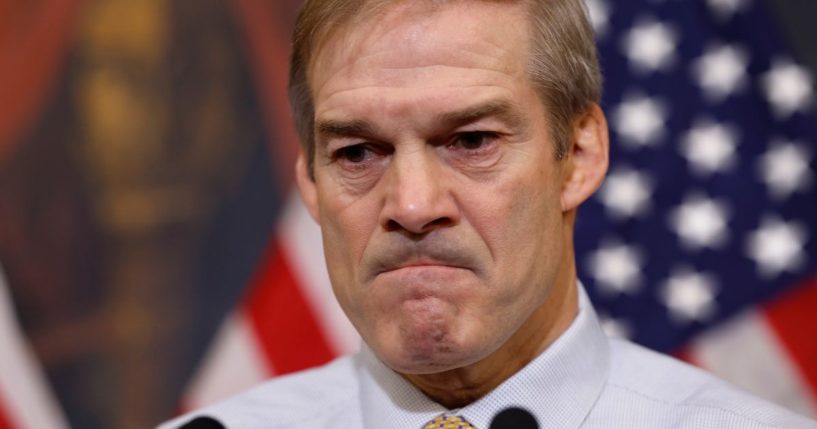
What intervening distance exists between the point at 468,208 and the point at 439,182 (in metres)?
0.06

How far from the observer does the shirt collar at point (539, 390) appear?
5.32ft

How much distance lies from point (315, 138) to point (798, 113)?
1523 mm

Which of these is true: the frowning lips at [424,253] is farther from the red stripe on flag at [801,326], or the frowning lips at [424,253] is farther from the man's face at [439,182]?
the red stripe on flag at [801,326]

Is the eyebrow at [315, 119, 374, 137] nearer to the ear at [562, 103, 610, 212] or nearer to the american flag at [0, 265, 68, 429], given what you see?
the ear at [562, 103, 610, 212]

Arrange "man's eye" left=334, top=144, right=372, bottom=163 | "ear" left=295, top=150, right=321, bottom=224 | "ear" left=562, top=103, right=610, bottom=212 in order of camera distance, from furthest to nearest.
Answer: "ear" left=295, top=150, right=321, bottom=224
"ear" left=562, top=103, right=610, bottom=212
"man's eye" left=334, top=144, right=372, bottom=163

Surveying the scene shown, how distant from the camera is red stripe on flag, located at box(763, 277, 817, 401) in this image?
2.63 metres

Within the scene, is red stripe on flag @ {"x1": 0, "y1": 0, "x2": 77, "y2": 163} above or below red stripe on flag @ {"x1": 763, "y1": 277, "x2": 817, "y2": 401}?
above

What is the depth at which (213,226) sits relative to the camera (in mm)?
2883

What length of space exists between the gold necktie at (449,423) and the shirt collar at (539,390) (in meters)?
0.01

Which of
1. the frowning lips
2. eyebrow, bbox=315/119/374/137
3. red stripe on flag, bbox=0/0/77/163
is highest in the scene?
eyebrow, bbox=315/119/374/137

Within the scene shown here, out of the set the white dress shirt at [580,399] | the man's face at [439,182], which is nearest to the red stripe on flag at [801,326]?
the white dress shirt at [580,399]

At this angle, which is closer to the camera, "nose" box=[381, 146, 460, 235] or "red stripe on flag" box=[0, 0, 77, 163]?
"nose" box=[381, 146, 460, 235]

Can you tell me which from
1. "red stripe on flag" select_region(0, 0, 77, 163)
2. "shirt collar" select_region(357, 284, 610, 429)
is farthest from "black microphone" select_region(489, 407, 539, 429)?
"red stripe on flag" select_region(0, 0, 77, 163)

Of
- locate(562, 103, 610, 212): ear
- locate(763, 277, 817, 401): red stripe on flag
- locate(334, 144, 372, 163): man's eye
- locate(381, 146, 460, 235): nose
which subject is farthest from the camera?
locate(763, 277, 817, 401): red stripe on flag
